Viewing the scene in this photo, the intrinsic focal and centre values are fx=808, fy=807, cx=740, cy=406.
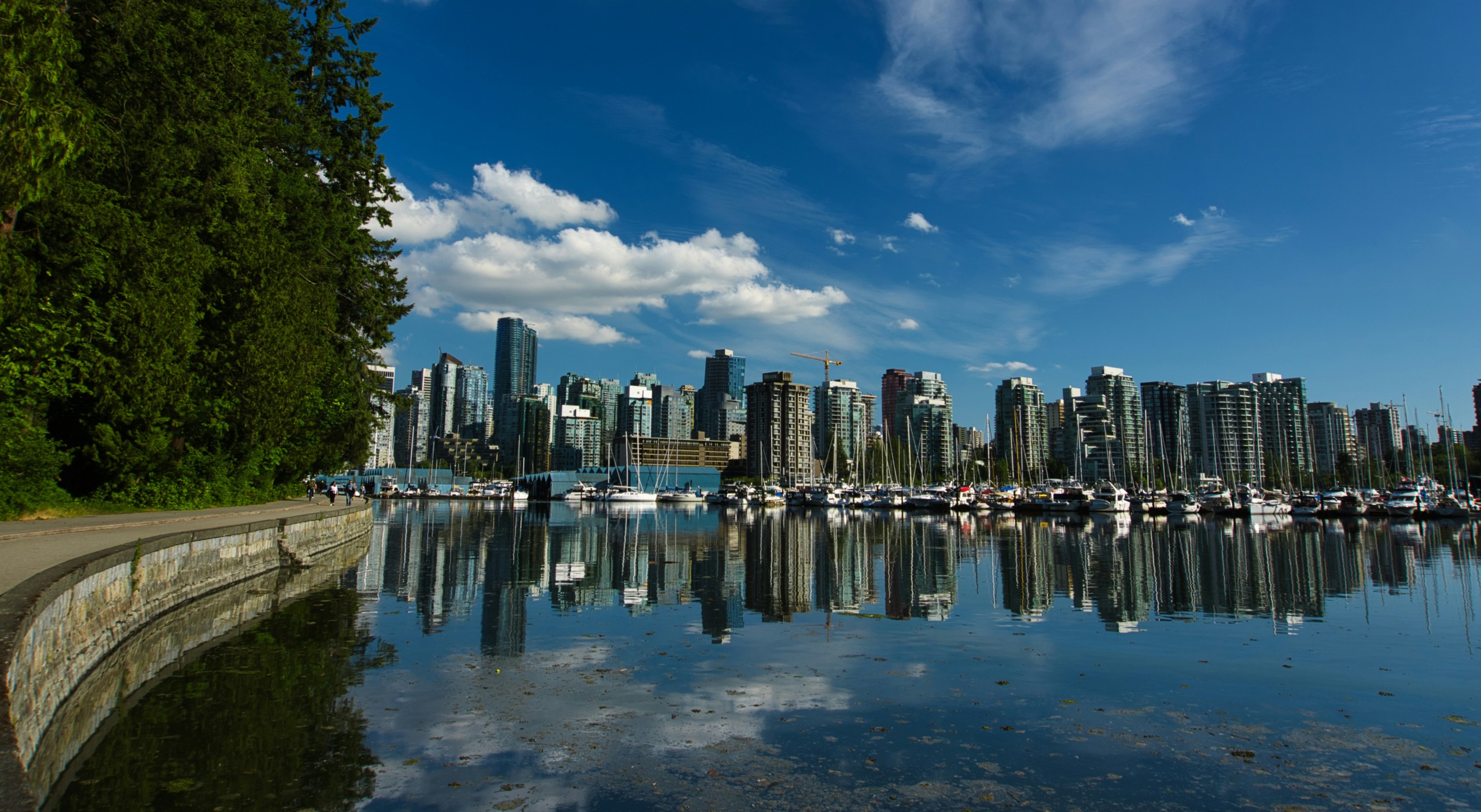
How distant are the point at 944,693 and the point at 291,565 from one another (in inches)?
928

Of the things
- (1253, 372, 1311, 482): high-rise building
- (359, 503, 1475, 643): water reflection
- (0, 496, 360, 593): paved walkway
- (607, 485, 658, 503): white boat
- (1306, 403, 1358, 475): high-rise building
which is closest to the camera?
(0, 496, 360, 593): paved walkway

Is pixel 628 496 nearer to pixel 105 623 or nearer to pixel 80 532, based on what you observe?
pixel 80 532

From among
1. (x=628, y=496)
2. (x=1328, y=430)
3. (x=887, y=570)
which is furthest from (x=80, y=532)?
(x=1328, y=430)

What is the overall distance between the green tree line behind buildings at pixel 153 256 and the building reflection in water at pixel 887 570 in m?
7.72

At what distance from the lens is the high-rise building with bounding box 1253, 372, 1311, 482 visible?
170750 mm

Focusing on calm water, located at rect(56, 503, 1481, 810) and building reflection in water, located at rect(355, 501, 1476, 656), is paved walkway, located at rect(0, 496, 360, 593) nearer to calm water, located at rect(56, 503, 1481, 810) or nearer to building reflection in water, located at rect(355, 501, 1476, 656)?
calm water, located at rect(56, 503, 1481, 810)

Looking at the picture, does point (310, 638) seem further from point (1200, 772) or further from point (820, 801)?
point (1200, 772)

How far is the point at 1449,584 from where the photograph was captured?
26.5m

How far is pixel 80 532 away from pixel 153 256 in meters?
9.51

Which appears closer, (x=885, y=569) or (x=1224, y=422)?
(x=885, y=569)

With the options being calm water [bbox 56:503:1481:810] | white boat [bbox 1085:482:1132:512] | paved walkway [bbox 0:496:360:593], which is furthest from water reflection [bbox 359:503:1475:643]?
white boat [bbox 1085:482:1132:512]

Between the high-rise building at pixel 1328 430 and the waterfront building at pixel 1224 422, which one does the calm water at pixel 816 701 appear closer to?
the waterfront building at pixel 1224 422

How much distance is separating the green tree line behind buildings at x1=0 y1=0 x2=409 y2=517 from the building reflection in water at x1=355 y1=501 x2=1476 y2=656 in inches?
304

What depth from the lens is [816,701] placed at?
11.4 metres
